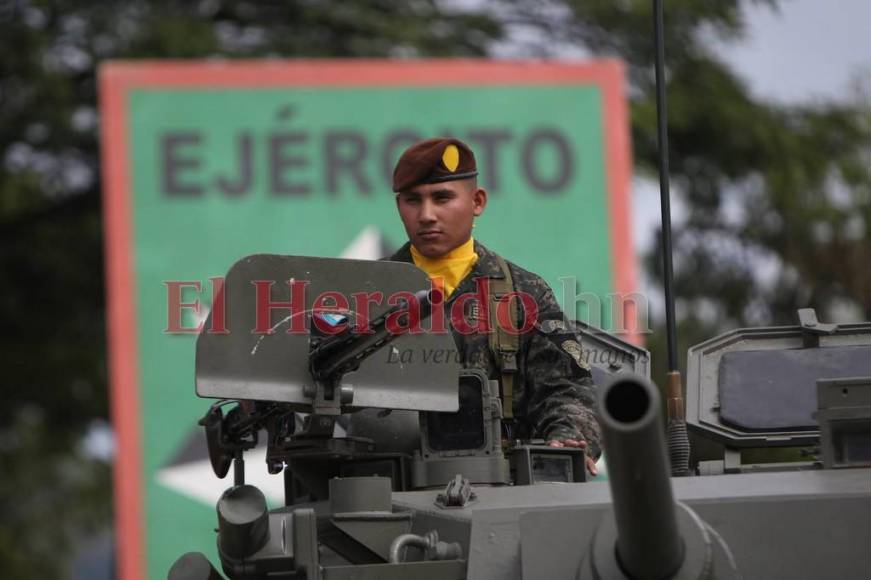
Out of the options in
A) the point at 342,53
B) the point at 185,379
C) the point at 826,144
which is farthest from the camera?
the point at 826,144

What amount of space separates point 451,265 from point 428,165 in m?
0.42

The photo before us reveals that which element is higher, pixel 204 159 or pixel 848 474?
pixel 204 159

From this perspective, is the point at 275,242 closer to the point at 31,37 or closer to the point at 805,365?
the point at 31,37

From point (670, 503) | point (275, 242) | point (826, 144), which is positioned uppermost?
point (826, 144)

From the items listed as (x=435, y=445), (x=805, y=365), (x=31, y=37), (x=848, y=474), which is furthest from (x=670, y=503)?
(x=31, y=37)

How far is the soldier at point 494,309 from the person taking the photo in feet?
26.1

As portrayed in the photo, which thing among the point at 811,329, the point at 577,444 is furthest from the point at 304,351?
the point at 811,329

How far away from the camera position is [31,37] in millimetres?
21156

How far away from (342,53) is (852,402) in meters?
14.2

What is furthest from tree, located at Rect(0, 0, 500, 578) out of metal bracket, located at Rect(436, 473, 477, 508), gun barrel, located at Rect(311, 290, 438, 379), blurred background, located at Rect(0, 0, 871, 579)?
metal bracket, located at Rect(436, 473, 477, 508)

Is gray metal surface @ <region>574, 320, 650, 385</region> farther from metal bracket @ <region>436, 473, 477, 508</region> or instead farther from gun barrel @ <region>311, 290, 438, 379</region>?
gun barrel @ <region>311, 290, 438, 379</region>

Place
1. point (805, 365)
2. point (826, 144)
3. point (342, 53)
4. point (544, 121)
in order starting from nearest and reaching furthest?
1. point (805, 365)
2. point (544, 121)
3. point (342, 53)
4. point (826, 144)

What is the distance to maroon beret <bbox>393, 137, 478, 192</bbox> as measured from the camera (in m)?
8.42

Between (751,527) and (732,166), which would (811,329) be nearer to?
(751,527)
